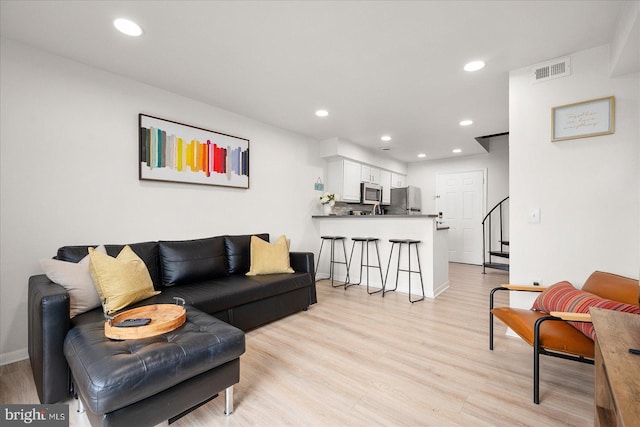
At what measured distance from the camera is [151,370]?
129cm

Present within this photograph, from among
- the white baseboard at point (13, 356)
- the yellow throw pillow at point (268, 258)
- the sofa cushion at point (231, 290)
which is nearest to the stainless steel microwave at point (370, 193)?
the yellow throw pillow at point (268, 258)

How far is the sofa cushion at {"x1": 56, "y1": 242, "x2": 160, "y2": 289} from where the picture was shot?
2.25m

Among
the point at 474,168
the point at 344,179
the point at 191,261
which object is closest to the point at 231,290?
the point at 191,261

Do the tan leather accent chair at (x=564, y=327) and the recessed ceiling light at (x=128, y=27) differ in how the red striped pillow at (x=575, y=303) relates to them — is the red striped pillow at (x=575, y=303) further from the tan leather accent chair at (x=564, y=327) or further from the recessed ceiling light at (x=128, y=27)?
the recessed ceiling light at (x=128, y=27)

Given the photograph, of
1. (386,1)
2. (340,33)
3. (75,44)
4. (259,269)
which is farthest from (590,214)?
(75,44)

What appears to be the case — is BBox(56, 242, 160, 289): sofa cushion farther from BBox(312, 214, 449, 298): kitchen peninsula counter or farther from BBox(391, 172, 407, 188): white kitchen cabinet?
BBox(391, 172, 407, 188): white kitchen cabinet

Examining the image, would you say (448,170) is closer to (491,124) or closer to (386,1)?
(491,124)

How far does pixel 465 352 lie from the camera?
233cm

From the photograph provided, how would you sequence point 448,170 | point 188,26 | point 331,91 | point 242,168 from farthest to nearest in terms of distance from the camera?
1. point 448,170
2. point 242,168
3. point 331,91
4. point 188,26

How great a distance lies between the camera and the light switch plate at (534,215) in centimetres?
252

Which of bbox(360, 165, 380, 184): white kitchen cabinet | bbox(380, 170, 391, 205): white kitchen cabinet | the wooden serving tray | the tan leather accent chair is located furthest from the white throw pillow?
bbox(380, 170, 391, 205): white kitchen cabinet

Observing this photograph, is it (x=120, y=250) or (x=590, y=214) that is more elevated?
(x=590, y=214)

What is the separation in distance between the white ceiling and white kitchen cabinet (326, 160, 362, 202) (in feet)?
5.80

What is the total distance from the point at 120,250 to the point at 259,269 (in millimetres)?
1368
